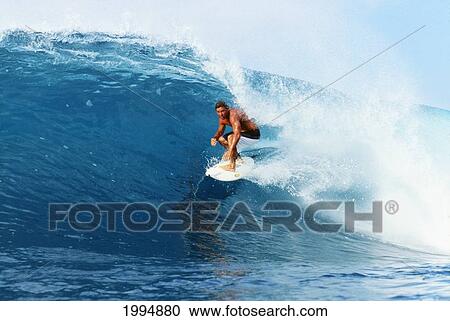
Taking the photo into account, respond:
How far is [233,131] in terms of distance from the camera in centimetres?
572

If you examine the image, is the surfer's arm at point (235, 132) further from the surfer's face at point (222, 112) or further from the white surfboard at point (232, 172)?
the white surfboard at point (232, 172)

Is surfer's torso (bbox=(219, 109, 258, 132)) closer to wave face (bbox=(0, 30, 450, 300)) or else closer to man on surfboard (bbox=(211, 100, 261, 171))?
man on surfboard (bbox=(211, 100, 261, 171))

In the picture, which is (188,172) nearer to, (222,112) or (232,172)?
(232,172)

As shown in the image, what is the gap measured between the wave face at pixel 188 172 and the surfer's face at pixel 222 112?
927mm

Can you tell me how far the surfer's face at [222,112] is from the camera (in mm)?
5611

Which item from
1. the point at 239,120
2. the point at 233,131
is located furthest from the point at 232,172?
the point at 239,120

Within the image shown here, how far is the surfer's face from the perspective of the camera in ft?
18.4

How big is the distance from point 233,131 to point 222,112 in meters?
0.26

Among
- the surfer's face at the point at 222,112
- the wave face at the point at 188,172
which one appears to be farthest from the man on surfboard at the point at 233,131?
the wave face at the point at 188,172

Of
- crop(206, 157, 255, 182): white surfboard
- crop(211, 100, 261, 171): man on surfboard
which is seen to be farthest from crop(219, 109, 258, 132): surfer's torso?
crop(206, 157, 255, 182): white surfboard

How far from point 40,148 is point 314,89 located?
187 inches

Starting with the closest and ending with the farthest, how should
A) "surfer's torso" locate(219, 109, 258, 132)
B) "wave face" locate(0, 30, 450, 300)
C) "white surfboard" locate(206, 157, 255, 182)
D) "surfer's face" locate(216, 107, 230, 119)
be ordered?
1. "wave face" locate(0, 30, 450, 300)
2. "surfer's face" locate(216, 107, 230, 119)
3. "surfer's torso" locate(219, 109, 258, 132)
4. "white surfboard" locate(206, 157, 255, 182)

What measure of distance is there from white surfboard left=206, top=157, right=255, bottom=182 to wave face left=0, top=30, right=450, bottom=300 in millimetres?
164

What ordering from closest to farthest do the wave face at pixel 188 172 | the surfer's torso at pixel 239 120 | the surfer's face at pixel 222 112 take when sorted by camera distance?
the wave face at pixel 188 172 → the surfer's face at pixel 222 112 → the surfer's torso at pixel 239 120
